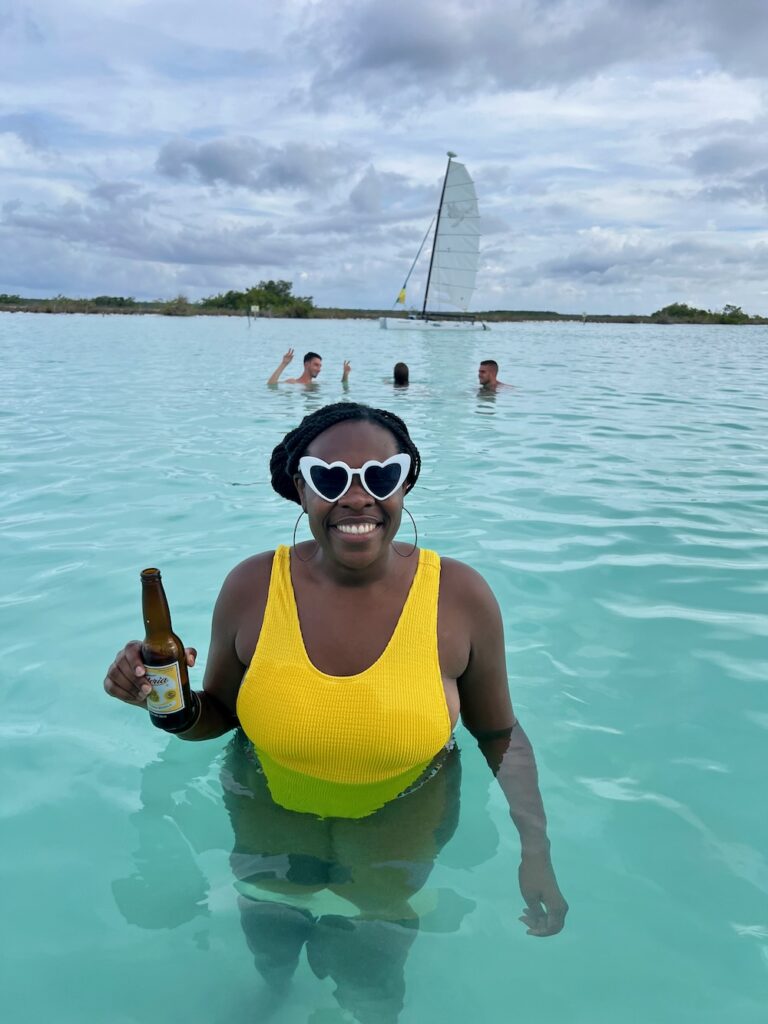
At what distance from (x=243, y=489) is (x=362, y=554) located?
572 cm

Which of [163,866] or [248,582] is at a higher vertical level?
[248,582]

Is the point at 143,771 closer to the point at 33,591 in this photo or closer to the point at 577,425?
the point at 33,591

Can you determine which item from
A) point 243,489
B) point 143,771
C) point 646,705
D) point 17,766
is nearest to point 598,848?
point 646,705

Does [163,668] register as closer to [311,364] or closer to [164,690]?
[164,690]

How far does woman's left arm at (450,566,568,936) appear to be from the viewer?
2168 mm

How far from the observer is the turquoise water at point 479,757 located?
235 centimetres

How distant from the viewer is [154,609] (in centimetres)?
210

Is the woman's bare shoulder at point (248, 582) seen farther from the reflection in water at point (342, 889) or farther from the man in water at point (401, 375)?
the man in water at point (401, 375)

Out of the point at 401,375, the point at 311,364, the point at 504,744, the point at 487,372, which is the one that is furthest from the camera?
the point at 311,364

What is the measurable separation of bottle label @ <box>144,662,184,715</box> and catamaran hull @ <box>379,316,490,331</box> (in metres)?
44.4

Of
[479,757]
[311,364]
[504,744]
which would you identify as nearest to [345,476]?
[504,744]

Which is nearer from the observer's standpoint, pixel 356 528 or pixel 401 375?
pixel 356 528

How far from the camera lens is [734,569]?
5.39 m

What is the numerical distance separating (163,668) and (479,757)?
1481mm
